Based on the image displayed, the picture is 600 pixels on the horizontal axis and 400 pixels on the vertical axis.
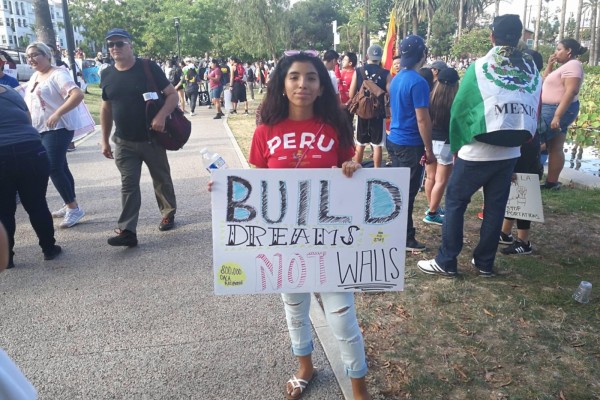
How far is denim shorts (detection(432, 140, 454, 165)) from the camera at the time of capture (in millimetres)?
5098

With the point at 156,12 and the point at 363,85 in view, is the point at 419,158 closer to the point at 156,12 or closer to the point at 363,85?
the point at 363,85

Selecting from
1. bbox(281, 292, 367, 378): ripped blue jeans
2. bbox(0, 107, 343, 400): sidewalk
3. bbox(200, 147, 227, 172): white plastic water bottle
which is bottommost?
bbox(0, 107, 343, 400): sidewalk

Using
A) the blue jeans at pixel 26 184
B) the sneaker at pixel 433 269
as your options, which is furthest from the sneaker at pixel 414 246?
the blue jeans at pixel 26 184

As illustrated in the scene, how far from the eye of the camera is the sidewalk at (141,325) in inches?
108

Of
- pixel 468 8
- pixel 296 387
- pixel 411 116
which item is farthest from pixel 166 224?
pixel 468 8

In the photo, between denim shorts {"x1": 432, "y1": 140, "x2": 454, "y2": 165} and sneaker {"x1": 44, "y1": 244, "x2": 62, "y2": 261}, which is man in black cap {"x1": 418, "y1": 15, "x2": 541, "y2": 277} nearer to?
denim shorts {"x1": 432, "y1": 140, "x2": 454, "y2": 165}

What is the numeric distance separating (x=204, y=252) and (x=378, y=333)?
2.11 meters

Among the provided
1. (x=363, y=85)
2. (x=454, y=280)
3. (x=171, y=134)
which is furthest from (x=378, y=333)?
(x=363, y=85)

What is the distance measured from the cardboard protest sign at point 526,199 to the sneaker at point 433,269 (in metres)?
0.94

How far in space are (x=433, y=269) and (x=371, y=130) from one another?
9.29ft

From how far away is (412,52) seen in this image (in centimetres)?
419

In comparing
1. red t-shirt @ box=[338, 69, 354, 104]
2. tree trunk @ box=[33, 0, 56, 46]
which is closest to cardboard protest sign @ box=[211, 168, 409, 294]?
red t-shirt @ box=[338, 69, 354, 104]

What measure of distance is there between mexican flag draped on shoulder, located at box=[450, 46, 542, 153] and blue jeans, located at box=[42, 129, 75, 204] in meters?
4.10

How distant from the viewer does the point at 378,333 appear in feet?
10.5
